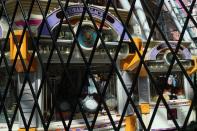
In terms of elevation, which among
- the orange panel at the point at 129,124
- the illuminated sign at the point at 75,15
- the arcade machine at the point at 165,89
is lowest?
the orange panel at the point at 129,124

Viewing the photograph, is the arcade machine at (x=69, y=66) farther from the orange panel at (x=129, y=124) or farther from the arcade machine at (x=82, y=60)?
the orange panel at (x=129, y=124)

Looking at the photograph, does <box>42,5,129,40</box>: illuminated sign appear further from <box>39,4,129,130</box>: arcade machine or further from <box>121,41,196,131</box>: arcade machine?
<box>121,41,196,131</box>: arcade machine

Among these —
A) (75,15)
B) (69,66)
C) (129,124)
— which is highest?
(75,15)

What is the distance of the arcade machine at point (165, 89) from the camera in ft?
36.5

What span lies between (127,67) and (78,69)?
1.34 metres

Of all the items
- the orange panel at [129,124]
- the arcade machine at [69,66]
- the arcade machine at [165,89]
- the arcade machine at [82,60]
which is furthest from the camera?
the arcade machine at [165,89]

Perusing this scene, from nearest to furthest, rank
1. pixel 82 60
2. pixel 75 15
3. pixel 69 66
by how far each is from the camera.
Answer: pixel 75 15 < pixel 69 66 < pixel 82 60

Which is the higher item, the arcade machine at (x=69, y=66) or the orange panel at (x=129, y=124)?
the arcade machine at (x=69, y=66)

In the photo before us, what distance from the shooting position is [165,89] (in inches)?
464

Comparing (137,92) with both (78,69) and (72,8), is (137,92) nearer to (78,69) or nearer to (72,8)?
(78,69)

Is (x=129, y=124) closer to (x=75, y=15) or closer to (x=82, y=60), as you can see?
(x=82, y=60)

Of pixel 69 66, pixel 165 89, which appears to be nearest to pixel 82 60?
pixel 69 66

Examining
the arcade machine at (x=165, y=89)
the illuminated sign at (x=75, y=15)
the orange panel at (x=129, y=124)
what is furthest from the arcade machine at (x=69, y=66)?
the arcade machine at (x=165, y=89)

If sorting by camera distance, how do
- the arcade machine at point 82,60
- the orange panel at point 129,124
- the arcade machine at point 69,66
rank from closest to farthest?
the arcade machine at point 69,66
the arcade machine at point 82,60
the orange panel at point 129,124
